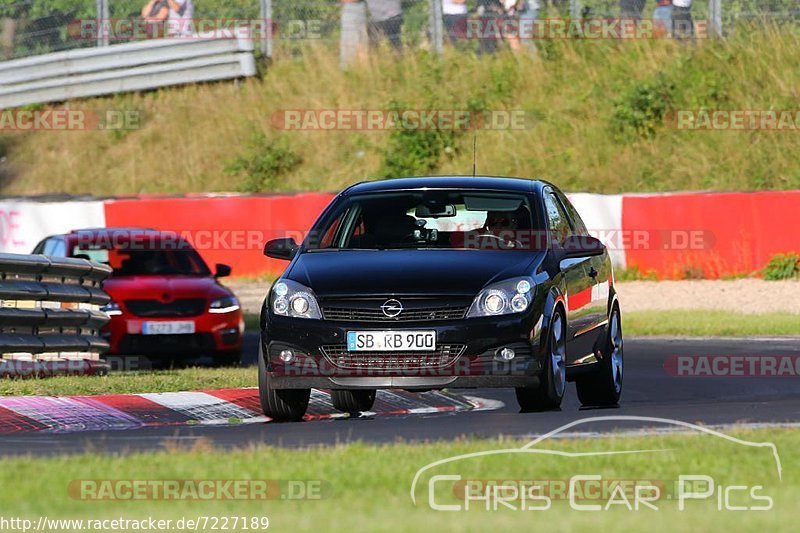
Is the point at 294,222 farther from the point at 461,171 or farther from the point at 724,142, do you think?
the point at 724,142

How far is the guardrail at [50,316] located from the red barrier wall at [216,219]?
11.9m

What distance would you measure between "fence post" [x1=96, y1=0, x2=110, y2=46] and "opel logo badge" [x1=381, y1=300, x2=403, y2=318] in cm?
2400

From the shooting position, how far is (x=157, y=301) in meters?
17.1

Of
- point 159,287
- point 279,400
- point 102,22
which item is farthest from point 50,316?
A: point 102,22

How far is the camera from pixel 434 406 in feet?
41.0

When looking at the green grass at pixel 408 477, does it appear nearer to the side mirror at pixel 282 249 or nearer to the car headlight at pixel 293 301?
the car headlight at pixel 293 301

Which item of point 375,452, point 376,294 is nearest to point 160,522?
point 375,452

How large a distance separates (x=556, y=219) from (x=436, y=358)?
206 cm

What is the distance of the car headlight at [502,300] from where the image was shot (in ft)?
33.3

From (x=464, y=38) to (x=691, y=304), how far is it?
461 inches

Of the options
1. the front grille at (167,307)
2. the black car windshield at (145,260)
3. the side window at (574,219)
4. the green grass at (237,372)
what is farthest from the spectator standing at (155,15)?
the side window at (574,219)
